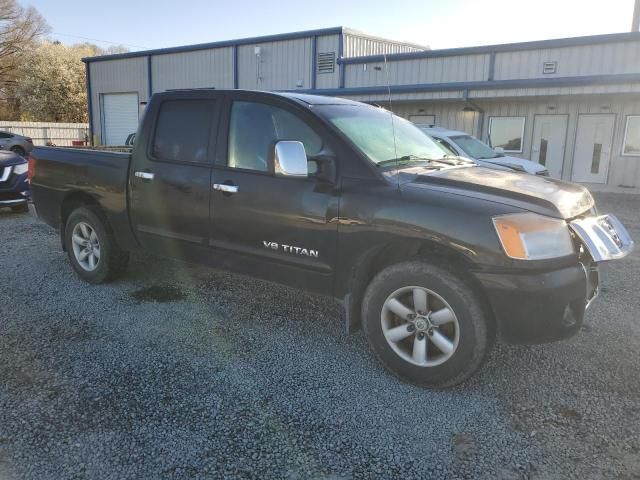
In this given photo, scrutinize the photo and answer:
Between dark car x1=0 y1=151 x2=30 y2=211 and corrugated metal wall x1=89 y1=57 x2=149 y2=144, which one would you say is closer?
dark car x1=0 y1=151 x2=30 y2=211

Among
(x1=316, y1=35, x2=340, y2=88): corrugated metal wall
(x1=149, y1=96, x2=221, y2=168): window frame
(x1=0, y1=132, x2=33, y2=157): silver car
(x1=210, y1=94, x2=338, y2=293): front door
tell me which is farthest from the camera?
(x1=0, y1=132, x2=33, y2=157): silver car

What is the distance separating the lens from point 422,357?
329 centimetres

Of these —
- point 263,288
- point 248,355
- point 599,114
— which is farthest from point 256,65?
point 248,355

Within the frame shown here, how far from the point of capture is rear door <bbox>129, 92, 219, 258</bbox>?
4.23m

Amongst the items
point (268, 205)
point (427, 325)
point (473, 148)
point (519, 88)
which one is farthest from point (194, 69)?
point (427, 325)

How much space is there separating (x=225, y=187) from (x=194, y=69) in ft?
78.0

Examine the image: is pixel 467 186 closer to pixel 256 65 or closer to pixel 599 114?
pixel 599 114

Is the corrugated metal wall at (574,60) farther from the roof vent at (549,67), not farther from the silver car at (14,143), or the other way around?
the silver car at (14,143)

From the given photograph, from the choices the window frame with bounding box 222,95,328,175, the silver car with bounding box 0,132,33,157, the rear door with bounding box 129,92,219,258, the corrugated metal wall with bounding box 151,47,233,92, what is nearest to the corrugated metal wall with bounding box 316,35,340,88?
the corrugated metal wall with bounding box 151,47,233,92

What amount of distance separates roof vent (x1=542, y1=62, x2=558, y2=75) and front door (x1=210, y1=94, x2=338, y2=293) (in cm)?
1472

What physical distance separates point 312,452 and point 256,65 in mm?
22897

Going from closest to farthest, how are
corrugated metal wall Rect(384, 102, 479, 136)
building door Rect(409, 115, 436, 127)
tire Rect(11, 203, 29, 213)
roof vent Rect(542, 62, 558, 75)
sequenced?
tire Rect(11, 203, 29, 213) < roof vent Rect(542, 62, 558, 75) < corrugated metal wall Rect(384, 102, 479, 136) < building door Rect(409, 115, 436, 127)

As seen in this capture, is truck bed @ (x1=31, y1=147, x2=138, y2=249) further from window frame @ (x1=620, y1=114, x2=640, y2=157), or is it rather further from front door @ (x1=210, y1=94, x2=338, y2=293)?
window frame @ (x1=620, y1=114, x2=640, y2=157)

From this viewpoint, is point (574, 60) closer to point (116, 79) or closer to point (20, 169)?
point (20, 169)
